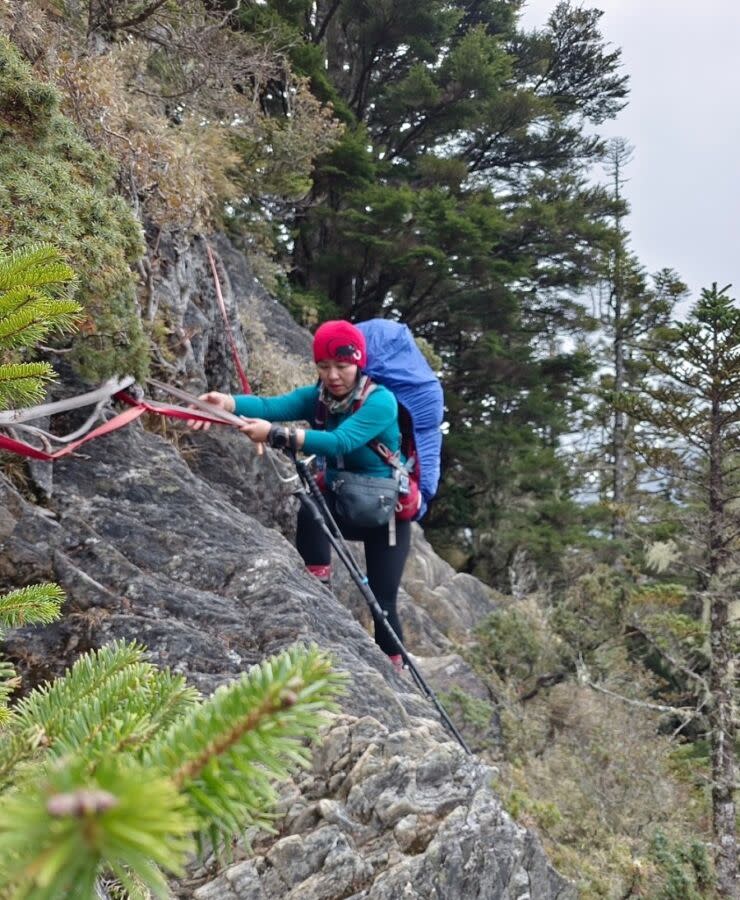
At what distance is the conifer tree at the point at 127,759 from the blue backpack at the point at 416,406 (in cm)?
334

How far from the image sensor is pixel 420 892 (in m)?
2.02

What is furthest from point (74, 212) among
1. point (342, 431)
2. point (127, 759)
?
point (127, 759)

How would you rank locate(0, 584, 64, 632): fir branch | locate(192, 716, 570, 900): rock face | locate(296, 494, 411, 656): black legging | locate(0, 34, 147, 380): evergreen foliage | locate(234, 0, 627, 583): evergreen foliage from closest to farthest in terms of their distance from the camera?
1. locate(0, 584, 64, 632): fir branch
2. locate(192, 716, 570, 900): rock face
3. locate(0, 34, 147, 380): evergreen foliage
4. locate(296, 494, 411, 656): black legging
5. locate(234, 0, 627, 583): evergreen foliage

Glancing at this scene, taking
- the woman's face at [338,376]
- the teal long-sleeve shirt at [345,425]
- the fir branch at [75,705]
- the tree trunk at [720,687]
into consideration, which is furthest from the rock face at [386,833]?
the tree trunk at [720,687]

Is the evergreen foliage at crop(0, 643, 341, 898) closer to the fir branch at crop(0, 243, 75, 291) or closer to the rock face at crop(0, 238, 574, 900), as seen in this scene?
the fir branch at crop(0, 243, 75, 291)

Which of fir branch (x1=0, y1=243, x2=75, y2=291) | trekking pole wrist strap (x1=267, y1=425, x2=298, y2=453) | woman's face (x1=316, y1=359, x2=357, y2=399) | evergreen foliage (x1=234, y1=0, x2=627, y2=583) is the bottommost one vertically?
trekking pole wrist strap (x1=267, y1=425, x2=298, y2=453)

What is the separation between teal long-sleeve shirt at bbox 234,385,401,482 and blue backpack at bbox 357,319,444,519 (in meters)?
0.36

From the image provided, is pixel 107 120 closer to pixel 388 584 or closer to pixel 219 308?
pixel 219 308

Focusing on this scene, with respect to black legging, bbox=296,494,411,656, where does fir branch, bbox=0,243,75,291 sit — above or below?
above

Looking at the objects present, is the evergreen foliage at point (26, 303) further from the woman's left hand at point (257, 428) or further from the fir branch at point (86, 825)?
the woman's left hand at point (257, 428)

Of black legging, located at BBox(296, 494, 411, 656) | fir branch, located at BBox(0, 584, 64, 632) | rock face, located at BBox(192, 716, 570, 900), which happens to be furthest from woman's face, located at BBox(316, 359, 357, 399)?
fir branch, located at BBox(0, 584, 64, 632)

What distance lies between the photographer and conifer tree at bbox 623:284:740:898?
607 centimetres

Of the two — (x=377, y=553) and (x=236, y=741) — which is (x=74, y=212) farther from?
(x=236, y=741)

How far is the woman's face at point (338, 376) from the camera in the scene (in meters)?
3.71
